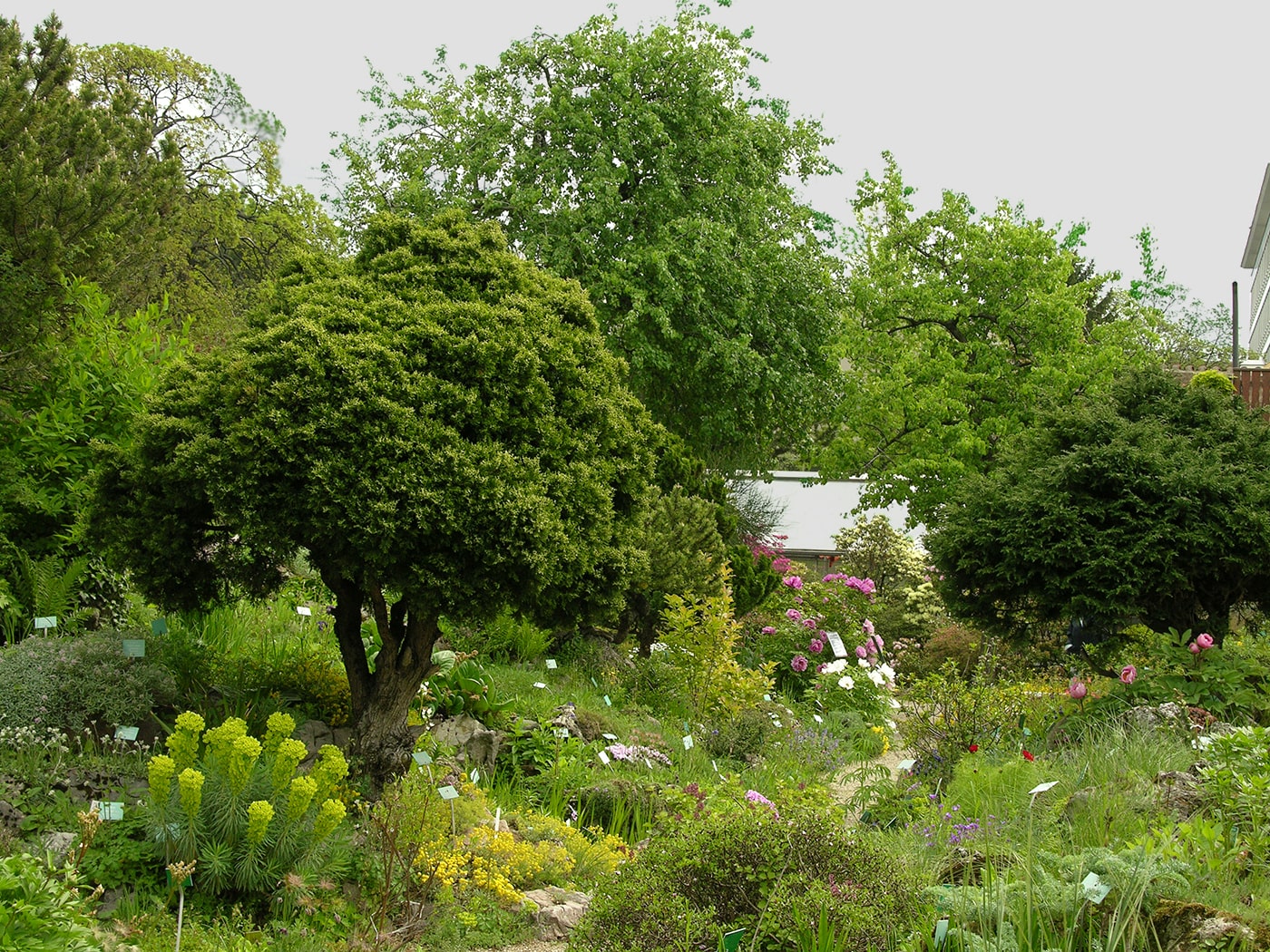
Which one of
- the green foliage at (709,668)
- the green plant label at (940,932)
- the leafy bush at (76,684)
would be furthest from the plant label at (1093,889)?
the green foliage at (709,668)

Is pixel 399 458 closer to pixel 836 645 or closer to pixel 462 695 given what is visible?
pixel 462 695

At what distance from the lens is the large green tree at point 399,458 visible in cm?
556

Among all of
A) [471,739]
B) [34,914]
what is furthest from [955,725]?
[34,914]

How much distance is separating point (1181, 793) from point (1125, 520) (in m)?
3.13

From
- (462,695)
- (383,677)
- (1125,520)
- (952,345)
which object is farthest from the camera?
(952,345)

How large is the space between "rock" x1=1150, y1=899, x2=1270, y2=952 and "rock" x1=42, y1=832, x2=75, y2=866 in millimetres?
4258

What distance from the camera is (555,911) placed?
527 cm

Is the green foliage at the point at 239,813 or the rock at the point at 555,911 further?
the rock at the point at 555,911

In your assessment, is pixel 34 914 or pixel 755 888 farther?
pixel 755 888

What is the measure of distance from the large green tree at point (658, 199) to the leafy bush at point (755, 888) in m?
11.6

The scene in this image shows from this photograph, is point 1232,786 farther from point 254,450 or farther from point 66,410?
point 66,410

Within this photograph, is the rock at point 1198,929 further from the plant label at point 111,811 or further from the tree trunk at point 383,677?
the plant label at point 111,811

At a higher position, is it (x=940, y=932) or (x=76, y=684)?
(x=76, y=684)

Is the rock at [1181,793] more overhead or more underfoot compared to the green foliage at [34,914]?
more underfoot
